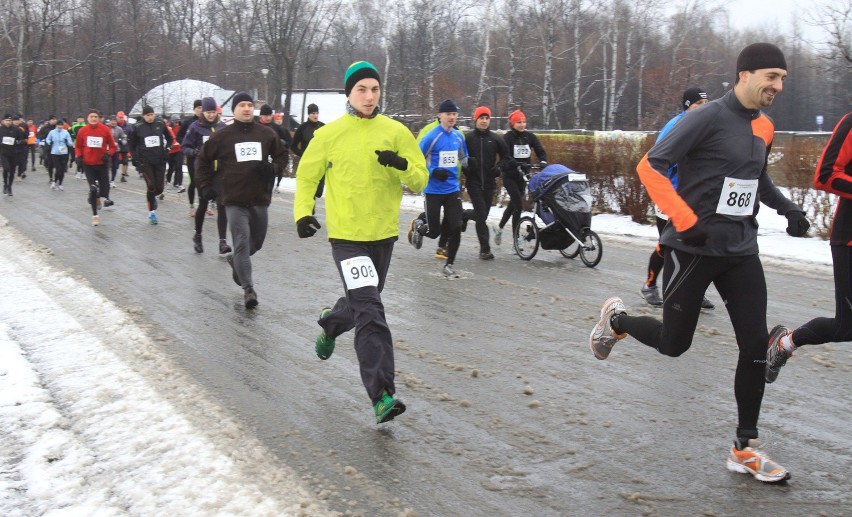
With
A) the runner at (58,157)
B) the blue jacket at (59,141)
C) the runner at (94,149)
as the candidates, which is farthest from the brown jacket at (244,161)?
the blue jacket at (59,141)

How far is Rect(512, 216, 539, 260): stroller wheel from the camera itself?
11805 mm

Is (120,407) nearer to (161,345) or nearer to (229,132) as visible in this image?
(161,345)

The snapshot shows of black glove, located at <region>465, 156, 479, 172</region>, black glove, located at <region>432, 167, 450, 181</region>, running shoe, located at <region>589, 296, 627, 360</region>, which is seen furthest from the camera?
black glove, located at <region>465, 156, 479, 172</region>

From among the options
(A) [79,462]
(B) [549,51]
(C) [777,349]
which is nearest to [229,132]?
(A) [79,462]

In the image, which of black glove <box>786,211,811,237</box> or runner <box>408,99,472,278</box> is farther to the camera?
runner <box>408,99,472,278</box>

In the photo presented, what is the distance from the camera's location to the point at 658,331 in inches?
188

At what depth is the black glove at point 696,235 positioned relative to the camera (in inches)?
164

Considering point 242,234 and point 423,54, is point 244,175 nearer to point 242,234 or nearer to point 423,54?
point 242,234

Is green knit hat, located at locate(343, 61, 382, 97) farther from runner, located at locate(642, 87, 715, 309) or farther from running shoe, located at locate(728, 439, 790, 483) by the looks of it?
runner, located at locate(642, 87, 715, 309)

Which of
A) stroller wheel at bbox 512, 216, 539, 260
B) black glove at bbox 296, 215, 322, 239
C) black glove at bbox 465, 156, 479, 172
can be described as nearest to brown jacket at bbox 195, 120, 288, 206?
black glove at bbox 465, 156, 479, 172

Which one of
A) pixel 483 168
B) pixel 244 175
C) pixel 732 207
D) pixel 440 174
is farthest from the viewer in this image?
pixel 483 168

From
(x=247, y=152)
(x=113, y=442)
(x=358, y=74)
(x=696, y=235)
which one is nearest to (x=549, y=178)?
(x=247, y=152)

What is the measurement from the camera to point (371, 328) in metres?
5.07

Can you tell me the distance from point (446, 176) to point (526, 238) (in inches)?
78.2
